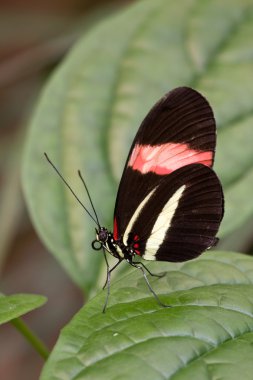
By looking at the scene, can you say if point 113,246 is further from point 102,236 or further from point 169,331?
point 169,331

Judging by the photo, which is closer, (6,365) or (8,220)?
(8,220)

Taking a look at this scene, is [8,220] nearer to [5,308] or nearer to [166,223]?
[166,223]

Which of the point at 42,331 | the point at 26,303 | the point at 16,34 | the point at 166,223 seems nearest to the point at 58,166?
the point at 166,223

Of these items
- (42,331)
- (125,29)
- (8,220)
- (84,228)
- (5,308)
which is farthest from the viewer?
(42,331)

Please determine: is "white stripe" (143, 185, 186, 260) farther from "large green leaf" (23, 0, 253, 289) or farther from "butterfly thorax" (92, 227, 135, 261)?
"large green leaf" (23, 0, 253, 289)

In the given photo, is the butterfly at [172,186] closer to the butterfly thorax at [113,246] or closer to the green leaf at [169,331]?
the butterfly thorax at [113,246]

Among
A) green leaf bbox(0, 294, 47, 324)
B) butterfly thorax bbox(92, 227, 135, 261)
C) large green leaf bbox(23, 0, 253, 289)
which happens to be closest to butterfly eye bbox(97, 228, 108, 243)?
butterfly thorax bbox(92, 227, 135, 261)

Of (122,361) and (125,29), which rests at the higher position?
(125,29)

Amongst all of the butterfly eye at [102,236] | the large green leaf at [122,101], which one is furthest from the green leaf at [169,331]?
the large green leaf at [122,101]

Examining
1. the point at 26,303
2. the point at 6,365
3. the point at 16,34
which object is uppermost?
the point at 16,34
